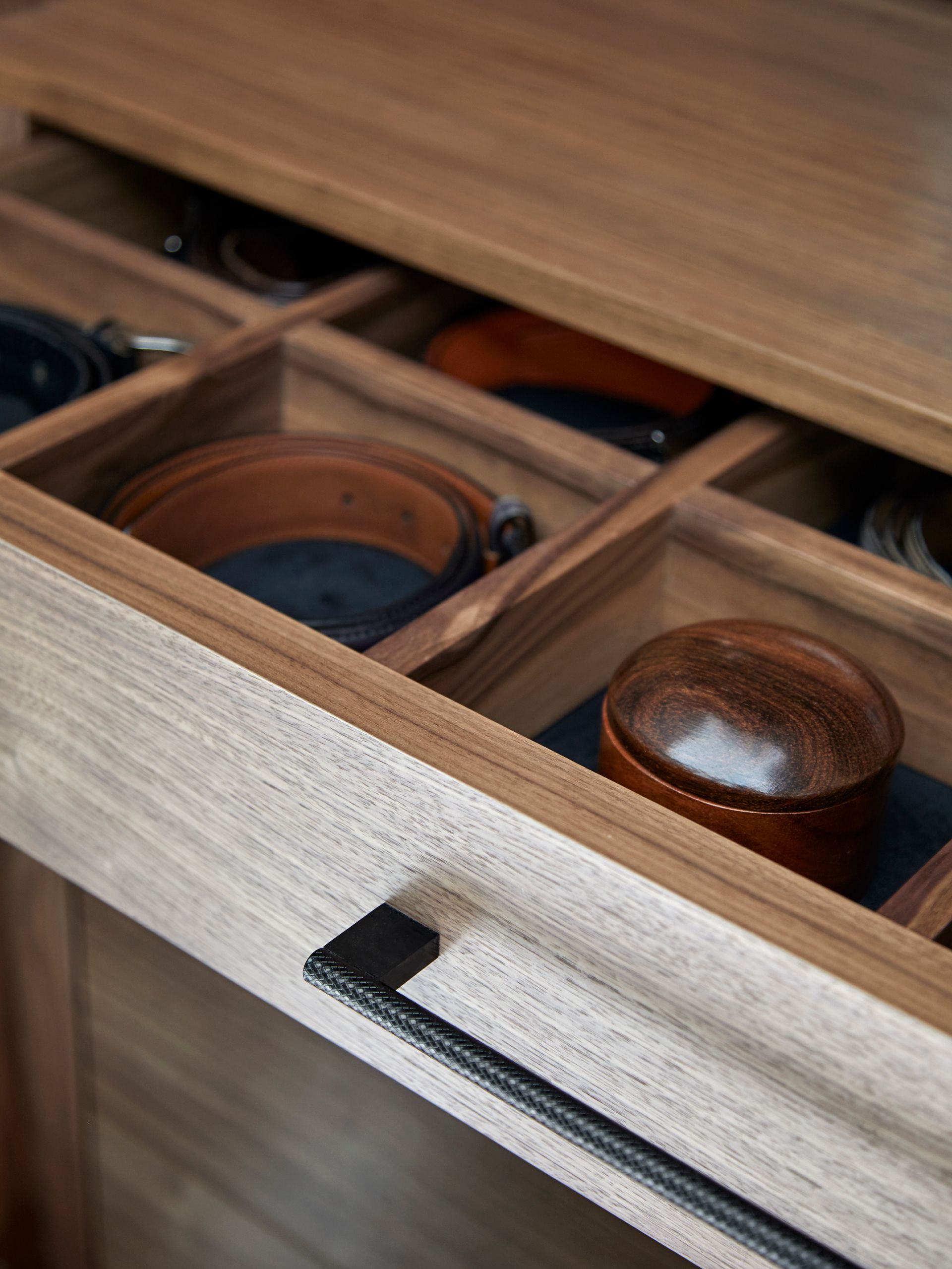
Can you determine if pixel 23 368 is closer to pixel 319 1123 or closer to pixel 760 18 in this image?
pixel 319 1123

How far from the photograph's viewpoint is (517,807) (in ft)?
1.28

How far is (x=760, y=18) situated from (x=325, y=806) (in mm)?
705

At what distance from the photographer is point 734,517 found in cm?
57

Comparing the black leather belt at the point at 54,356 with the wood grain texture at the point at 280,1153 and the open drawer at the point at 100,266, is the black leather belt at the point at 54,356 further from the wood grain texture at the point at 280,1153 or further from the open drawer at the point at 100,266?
the wood grain texture at the point at 280,1153

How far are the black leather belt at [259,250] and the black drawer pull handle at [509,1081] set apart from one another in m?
0.47

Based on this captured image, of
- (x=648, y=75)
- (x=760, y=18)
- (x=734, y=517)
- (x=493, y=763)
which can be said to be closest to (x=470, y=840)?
(x=493, y=763)

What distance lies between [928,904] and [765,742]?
0.24ft

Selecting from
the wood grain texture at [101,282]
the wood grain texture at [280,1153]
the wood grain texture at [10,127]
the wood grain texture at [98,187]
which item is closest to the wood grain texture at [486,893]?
the wood grain texture at [280,1153]

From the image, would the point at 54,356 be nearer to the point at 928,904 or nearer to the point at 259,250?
the point at 259,250

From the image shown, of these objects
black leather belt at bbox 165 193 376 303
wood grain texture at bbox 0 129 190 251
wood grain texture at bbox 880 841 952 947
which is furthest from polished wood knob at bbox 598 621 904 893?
wood grain texture at bbox 0 129 190 251

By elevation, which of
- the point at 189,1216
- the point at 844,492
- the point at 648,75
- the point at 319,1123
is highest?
the point at 648,75

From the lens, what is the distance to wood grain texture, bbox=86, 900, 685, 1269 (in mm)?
580

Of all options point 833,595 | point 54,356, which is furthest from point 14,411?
point 833,595

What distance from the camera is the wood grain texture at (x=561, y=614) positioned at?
51 cm
